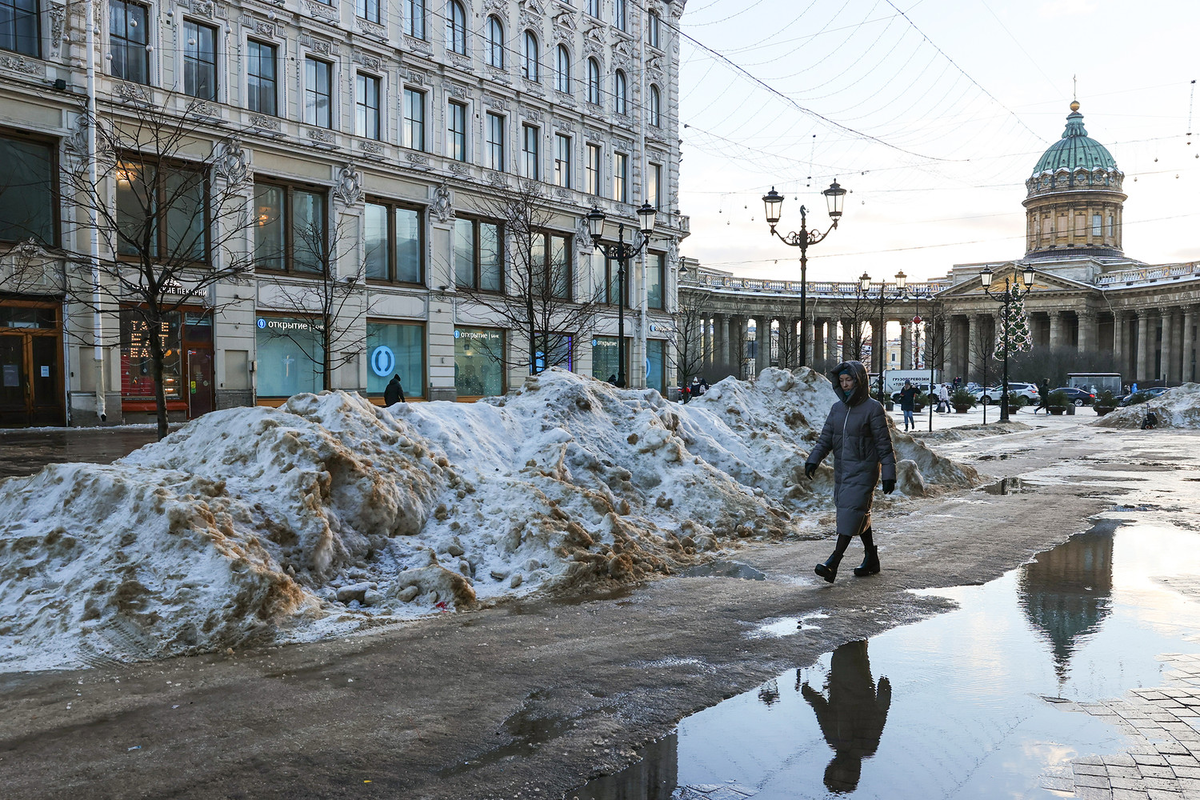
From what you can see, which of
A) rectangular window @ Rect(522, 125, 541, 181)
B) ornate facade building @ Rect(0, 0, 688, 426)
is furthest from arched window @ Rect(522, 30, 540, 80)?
rectangular window @ Rect(522, 125, 541, 181)

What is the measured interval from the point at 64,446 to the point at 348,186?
1574 cm

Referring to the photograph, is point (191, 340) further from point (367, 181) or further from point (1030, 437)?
point (1030, 437)

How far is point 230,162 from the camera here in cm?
2684

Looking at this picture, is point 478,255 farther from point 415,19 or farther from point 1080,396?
point 1080,396

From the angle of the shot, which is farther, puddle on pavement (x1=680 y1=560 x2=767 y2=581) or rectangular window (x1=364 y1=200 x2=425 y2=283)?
rectangular window (x1=364 y1=200 x2=425 y2=283)

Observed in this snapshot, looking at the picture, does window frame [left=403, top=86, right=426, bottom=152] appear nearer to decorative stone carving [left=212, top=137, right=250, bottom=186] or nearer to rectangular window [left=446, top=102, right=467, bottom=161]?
rectangular window [left=446, top=102, right=467, bottom=161]

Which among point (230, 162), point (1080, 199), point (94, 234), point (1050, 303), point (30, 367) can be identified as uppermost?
point (1080, 199)

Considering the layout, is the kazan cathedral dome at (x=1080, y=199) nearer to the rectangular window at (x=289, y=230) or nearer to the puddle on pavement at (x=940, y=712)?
the rectangular window at (x=289, y=230)

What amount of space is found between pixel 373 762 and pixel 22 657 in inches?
110

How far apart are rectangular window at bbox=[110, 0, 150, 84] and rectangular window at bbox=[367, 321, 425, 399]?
33.9ft

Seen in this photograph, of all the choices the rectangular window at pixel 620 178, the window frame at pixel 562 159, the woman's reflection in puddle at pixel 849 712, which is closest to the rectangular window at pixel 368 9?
the window frame at pixel 562 159

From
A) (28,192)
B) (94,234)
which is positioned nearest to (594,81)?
(94,234)

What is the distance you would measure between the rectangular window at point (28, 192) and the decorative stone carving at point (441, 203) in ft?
42.8

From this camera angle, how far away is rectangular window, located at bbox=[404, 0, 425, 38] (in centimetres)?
3303
